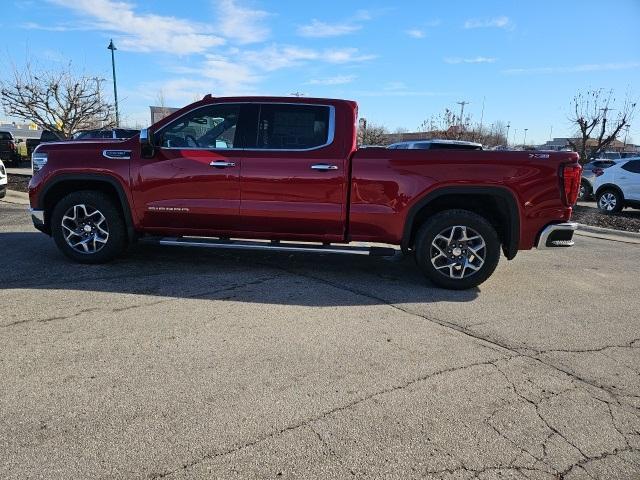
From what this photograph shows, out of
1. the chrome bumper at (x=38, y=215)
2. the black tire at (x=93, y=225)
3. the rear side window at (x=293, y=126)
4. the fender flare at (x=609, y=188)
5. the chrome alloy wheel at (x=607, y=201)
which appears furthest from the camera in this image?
the chrome alloy wheel at (x=607, y=201)

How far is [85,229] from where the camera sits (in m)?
6.04

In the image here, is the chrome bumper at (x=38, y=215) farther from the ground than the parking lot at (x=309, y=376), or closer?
farther from the ground

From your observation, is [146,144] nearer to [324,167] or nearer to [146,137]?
[146,137]

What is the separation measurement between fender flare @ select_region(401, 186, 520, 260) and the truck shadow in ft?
2.18

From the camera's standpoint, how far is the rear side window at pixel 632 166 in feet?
44.1

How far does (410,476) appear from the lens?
8.01 feet

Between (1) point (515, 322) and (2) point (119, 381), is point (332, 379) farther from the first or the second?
(1) point (515, 322)

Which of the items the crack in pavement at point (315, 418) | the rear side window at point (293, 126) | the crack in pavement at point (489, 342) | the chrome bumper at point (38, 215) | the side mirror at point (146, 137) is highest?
the rear side window at point (293, 126)

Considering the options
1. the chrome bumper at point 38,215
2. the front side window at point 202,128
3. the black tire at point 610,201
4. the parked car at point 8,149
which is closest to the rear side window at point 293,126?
the front side window at point 202,128

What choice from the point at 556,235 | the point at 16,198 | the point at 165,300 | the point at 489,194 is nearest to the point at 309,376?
the point at 165,300

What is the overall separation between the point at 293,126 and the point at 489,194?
7.42 feet

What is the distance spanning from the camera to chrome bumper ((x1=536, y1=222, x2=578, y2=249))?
530cm

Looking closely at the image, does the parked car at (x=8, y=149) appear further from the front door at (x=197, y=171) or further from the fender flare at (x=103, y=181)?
the front door at (x=197, y=171)

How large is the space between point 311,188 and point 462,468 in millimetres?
3567
